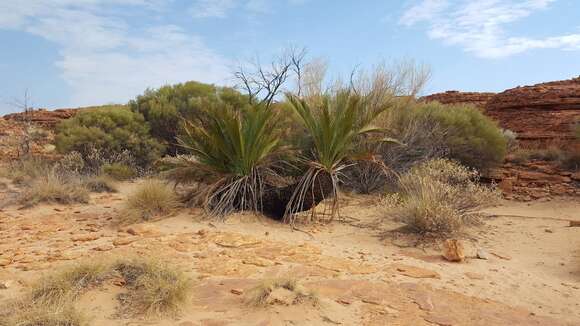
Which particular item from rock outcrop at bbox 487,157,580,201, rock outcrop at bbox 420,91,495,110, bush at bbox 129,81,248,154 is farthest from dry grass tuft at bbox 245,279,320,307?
rock outcrop at bbox 420,91,495,110

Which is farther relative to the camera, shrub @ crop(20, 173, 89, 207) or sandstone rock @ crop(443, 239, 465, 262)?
shrub @ crop(20, 173, 89, 207)

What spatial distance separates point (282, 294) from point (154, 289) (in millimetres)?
1033

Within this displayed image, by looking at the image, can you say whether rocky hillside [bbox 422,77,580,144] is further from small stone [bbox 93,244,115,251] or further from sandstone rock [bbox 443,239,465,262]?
small stone [bbox 93,244,115,251]

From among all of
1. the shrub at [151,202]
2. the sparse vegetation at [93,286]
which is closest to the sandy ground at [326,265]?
the sparse vegetation at [93,286]

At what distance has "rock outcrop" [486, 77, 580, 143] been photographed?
57.4 feet

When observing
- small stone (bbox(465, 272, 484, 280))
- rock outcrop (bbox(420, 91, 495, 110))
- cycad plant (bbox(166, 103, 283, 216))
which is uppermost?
rock outcrop (bbox(420, 91, 495, 110))

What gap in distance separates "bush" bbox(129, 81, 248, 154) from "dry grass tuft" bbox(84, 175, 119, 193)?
3.99 metres

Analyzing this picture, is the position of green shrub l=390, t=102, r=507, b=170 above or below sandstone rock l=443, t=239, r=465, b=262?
above

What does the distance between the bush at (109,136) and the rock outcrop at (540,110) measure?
41.7 feet

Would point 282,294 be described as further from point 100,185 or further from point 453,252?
point 100,185

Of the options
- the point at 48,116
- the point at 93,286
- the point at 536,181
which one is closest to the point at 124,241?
the point at 93,286

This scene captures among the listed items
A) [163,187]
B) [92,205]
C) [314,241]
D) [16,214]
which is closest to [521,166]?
[314,241]

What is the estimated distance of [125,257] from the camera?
466cm

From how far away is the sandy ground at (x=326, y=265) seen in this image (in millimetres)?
3836
